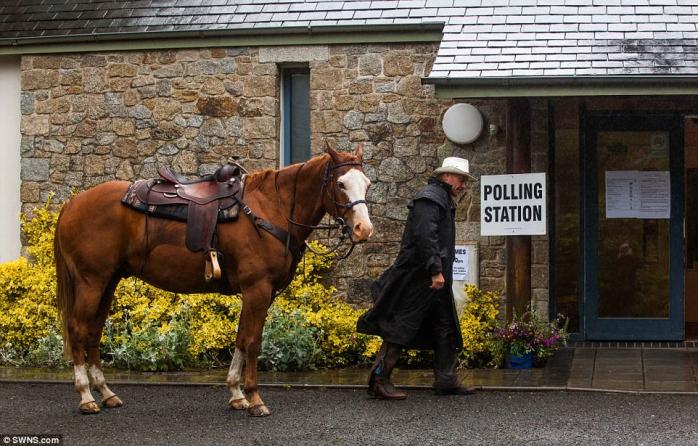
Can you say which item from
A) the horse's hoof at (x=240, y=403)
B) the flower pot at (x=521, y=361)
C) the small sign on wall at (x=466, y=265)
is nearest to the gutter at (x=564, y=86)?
the small sign on wall at (x=466, y=265)

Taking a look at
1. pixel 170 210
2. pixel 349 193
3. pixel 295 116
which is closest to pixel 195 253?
pixel 170 210

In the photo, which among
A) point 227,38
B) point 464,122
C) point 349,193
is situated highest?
point 227,38

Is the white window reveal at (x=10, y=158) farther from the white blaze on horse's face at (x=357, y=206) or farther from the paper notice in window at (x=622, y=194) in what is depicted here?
the paper notice in window at (x=622, y=194)

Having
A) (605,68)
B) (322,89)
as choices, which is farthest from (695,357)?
(322,89)

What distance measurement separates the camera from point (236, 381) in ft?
28.6

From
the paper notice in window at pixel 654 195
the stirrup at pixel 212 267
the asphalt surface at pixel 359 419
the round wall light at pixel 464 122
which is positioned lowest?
the asphalt surface at pixel 359 419

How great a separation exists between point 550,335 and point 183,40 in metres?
5.13

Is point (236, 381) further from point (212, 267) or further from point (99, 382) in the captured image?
point (99, 382)

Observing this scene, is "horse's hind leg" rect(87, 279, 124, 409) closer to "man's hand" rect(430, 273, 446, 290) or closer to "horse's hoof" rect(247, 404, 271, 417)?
"horse's hoof" rect(247, 404, 271, 417)

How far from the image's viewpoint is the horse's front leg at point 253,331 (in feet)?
27.8

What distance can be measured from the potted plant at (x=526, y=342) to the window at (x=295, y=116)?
3.28 metres

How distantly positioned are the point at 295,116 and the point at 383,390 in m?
4.35

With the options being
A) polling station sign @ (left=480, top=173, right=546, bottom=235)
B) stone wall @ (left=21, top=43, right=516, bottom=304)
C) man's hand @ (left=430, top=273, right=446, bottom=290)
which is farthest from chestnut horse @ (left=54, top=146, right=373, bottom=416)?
stone wall @ (left=21, top=43, right=516, bottom=304)

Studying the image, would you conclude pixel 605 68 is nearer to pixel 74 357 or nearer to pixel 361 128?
pixel 361 128
